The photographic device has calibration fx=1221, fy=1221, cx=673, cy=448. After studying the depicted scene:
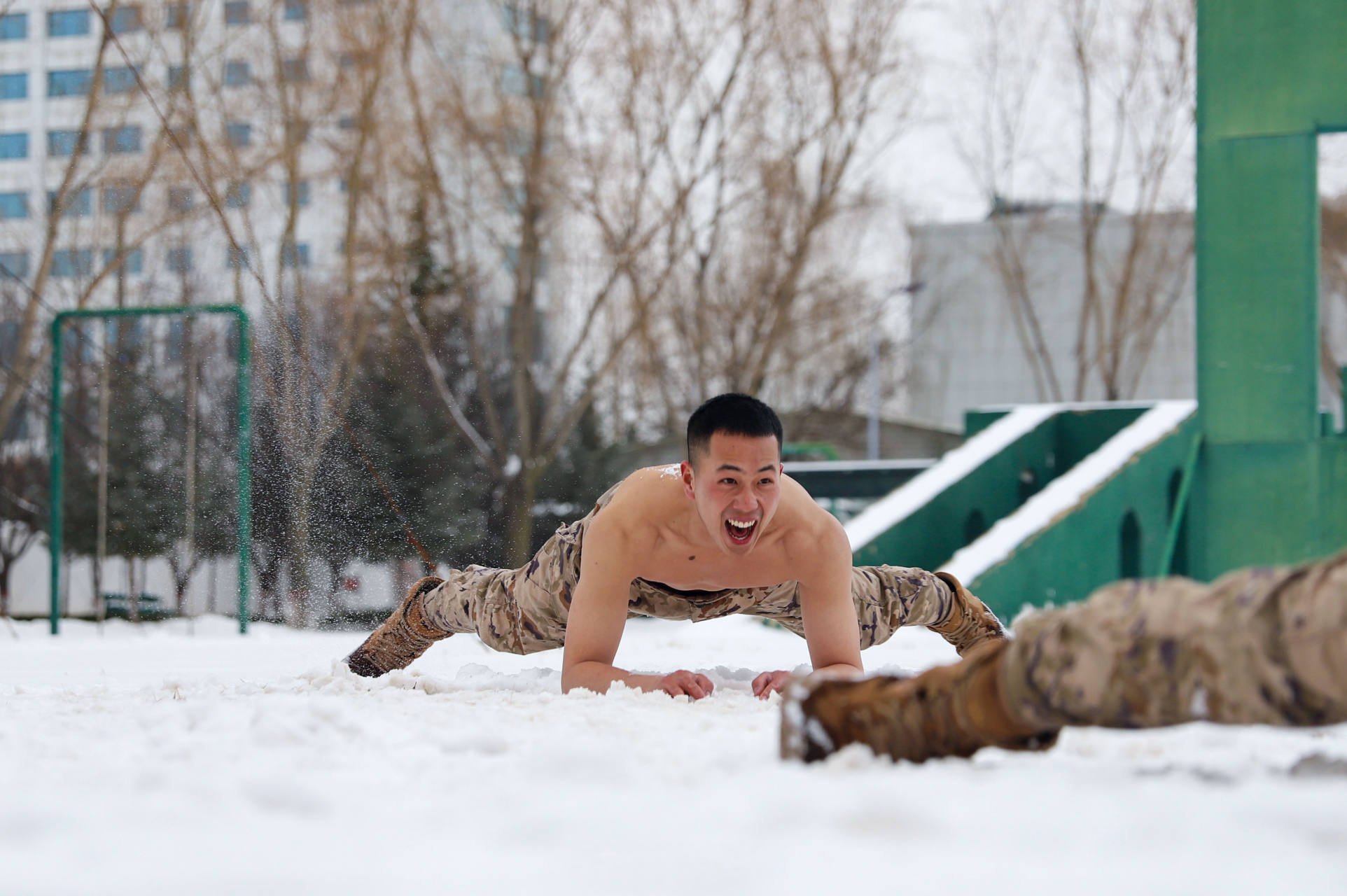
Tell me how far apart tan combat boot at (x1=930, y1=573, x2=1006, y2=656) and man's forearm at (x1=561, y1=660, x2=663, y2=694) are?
3.68ft

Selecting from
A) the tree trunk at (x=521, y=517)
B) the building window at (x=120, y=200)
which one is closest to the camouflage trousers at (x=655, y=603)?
the tree trunk at (x=521, y=517)

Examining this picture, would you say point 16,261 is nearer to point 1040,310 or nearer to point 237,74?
point 237,74

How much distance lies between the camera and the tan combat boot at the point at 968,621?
11.4 feet

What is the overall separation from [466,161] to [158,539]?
4.82 metres

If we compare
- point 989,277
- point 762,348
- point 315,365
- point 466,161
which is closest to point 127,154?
point 315,365

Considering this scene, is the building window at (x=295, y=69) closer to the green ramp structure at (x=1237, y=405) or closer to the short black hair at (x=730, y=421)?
the green ramp structure at (x=1237, y=405)

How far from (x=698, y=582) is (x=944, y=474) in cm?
440

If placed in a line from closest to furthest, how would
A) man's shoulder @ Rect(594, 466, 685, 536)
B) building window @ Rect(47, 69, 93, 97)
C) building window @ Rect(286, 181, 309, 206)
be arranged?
man's shoulder @ Rect(594, 466, 685, 536), building window @ Rect(47, 69, 93, 97), building window @ Rect(286, 181, 309, 206)

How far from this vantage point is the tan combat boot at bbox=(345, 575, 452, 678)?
11.5 feet

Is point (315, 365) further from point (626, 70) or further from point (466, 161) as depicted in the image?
point (626, 70)

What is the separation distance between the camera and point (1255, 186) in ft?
23.6

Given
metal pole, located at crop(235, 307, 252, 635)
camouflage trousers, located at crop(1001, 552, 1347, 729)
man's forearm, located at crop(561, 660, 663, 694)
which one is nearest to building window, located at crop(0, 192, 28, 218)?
metal pole, located at crop(235, 307, 252, 635)

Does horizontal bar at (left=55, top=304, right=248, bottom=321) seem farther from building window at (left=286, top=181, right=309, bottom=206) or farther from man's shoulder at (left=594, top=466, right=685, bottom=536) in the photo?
man's shoulder at (left=594, top=466, right=685, bottom=536)

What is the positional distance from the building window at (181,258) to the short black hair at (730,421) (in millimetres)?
7494
